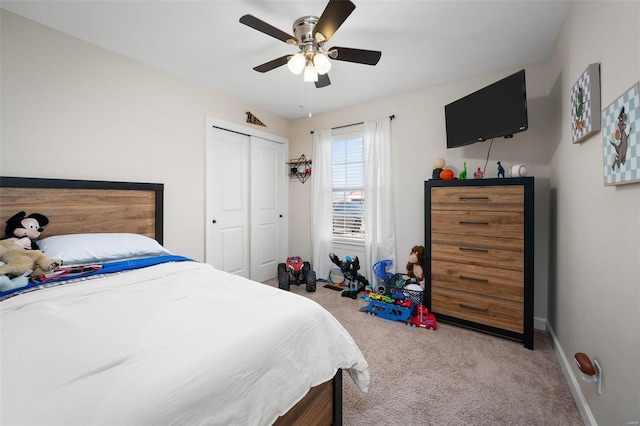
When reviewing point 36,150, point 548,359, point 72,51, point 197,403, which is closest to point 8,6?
point 72,51

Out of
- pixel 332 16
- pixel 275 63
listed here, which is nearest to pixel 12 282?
pixel 275 63

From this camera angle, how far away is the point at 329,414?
1342 mm

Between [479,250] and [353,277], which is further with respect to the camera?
[353,277]

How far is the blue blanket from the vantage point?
134 cm

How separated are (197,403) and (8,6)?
285 cm

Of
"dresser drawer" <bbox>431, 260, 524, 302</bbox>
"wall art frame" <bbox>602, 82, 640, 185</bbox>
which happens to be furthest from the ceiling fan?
"dresser drawer" <bbox>431, 260, 524, 302</bbox>

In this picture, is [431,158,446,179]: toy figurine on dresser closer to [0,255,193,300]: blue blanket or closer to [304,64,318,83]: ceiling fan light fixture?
[304,64,318,83]: ceiling fan light fixture

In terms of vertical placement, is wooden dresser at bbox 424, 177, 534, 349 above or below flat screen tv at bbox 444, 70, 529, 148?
below

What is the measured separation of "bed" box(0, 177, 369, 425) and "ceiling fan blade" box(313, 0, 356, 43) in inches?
60.0

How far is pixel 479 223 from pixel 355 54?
1.74 meters

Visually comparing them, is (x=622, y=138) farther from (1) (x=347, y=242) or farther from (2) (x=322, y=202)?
(2) (x=322, y=202)

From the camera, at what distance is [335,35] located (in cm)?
211

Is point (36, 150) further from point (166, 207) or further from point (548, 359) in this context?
point (548, 359)

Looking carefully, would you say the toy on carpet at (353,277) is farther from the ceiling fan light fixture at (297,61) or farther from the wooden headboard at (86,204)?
the ceiling fan light fixture at (297,61)
